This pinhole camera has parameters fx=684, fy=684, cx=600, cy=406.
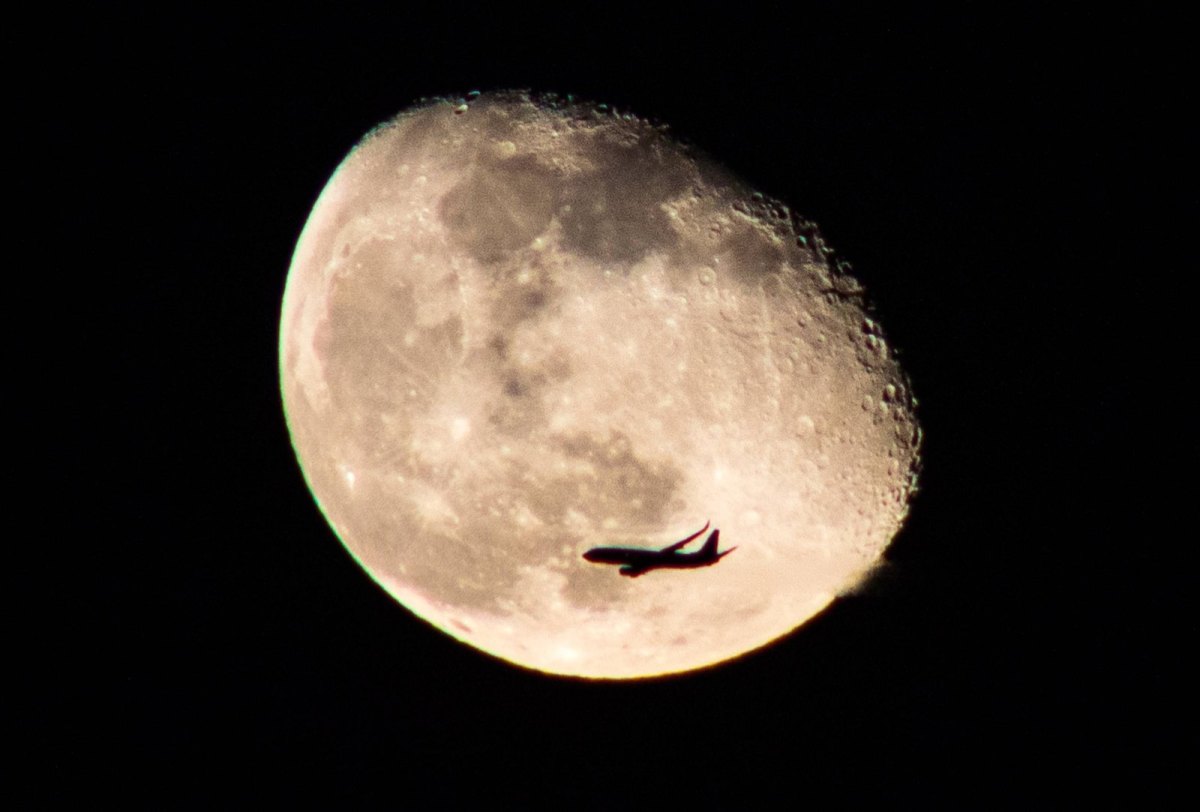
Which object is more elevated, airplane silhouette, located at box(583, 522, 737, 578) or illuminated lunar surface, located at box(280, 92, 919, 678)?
illuminated lunar surface, located at box(280, 92, 919, 678)

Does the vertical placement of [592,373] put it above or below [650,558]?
above

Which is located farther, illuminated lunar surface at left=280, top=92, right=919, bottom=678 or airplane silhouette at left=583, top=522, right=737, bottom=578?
airplane silhouette at left=583, top=522, right=737, bottom=578

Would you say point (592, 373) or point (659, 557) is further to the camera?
point (659, 557)

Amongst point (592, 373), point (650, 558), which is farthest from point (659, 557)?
point (592, 373)

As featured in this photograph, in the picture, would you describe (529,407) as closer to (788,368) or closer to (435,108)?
(788,368)

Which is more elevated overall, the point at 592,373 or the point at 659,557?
the point at 592,373

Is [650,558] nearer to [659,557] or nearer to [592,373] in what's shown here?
[659,557]
